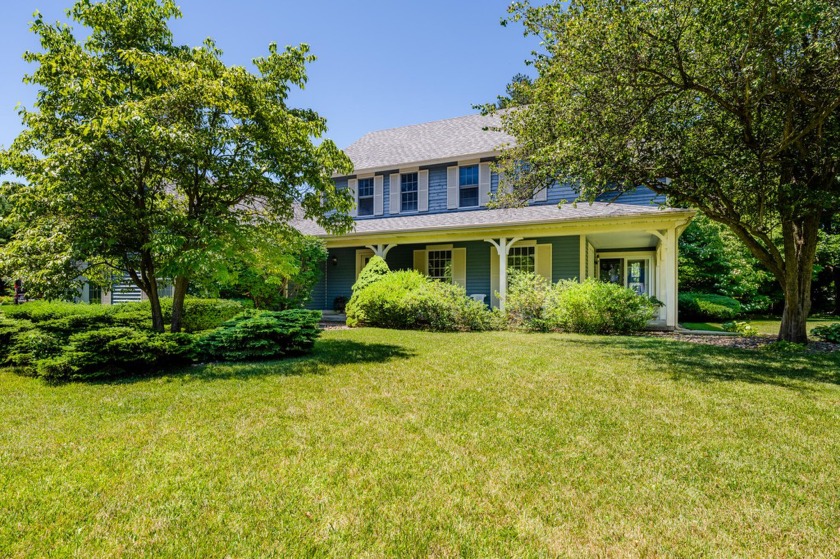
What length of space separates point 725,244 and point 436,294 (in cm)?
1441

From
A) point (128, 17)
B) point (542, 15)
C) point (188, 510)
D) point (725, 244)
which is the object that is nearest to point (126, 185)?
point (128, 17)

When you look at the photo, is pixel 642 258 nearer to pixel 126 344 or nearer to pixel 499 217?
pixel 499 217

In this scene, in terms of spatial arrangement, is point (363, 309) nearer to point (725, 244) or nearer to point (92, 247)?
point (92, 247)

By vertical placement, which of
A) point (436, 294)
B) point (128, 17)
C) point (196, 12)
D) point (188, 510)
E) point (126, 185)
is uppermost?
point (196, 12)

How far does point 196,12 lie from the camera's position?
25.5 ft

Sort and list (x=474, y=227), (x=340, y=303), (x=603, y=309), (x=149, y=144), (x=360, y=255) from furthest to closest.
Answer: (x=360, y=255), (x=340, y=303), (x=474, y=227), (x=603, y=309), (x=149, y=144)

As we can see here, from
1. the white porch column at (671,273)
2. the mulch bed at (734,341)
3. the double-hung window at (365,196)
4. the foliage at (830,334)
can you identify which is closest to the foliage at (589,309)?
the mulch bed at (734,341)

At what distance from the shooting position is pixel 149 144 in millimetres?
5875

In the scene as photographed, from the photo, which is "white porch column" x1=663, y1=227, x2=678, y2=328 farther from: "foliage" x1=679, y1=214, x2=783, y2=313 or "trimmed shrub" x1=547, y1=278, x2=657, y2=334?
"foliage" x1=679, y1=214, x2=783, y2=313

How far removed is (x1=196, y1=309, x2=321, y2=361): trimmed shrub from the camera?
6.81 metres

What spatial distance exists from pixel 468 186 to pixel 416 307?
5.24 meters

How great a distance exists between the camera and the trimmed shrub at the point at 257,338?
681cm

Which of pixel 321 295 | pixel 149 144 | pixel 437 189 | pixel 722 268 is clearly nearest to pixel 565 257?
pixel 437 189

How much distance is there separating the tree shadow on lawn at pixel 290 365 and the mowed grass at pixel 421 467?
206 mm
